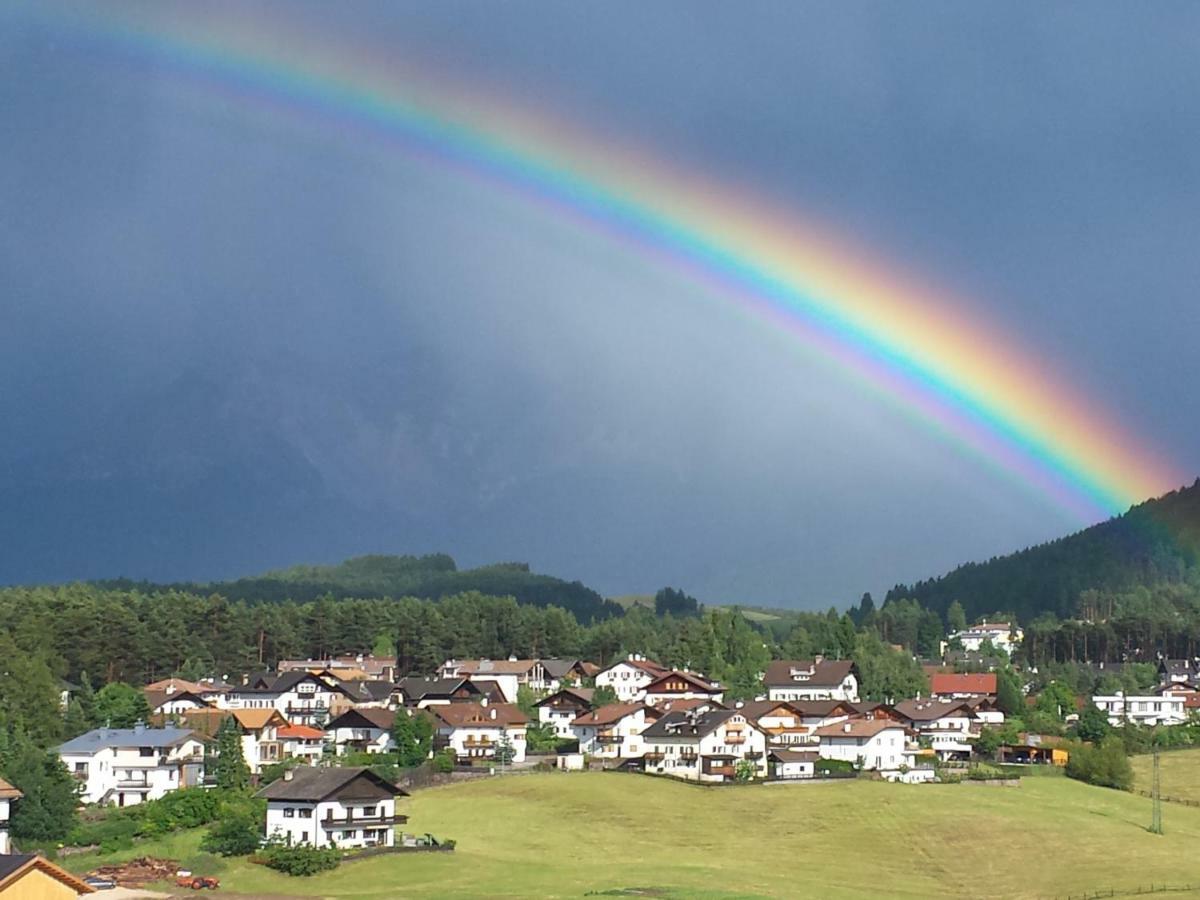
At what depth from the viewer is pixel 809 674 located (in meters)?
142

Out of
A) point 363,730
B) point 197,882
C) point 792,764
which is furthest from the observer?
point 363,730

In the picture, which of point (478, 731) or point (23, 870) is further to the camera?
point (478, 731)

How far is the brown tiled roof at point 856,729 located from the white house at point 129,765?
4344 centimetres

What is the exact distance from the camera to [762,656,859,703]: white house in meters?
138

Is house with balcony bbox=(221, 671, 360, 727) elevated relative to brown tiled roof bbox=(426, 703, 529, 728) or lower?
elevated

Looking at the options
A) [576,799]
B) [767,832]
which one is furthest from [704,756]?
[767,832]

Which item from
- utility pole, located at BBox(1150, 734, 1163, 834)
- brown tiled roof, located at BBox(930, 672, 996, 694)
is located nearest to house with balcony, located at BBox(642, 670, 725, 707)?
brown tiled roof, located at BBox(930, 672, 996, 694)

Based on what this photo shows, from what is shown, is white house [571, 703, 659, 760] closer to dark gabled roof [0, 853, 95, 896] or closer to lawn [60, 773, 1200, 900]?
lawn [60, 773, 1200, 900]

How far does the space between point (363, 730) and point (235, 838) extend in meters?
41.2

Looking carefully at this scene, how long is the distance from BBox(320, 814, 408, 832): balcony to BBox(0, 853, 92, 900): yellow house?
3885cm

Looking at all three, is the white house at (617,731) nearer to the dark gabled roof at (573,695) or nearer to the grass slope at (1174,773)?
the dark gabled roof at (573,695)

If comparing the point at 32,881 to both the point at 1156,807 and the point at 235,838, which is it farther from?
the point at 1156,807

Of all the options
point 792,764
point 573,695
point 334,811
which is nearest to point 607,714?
point 573,695

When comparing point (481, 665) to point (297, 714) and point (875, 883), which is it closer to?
point (297, 714)
